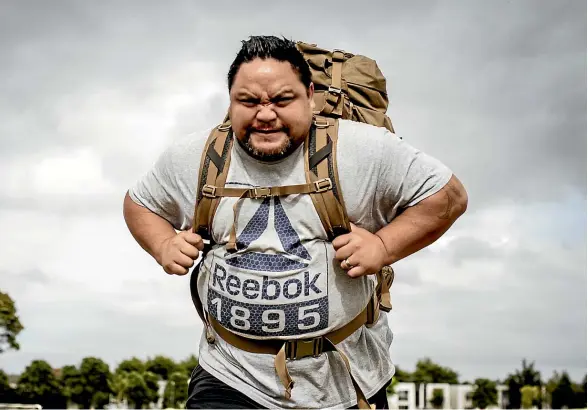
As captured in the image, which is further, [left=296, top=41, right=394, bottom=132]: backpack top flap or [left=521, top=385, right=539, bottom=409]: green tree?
[left=521, top=385, right=539, bottom=409]: green tree

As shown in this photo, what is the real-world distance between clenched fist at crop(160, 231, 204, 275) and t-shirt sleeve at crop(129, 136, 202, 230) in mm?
205

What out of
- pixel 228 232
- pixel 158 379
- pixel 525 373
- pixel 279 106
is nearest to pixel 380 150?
pixel 279 106

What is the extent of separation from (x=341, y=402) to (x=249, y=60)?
1.61 metres

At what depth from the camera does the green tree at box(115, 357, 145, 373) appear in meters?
58.6

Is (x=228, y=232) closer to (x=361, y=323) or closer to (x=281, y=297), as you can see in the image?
(x=281, y=297)

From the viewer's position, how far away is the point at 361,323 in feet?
12.8

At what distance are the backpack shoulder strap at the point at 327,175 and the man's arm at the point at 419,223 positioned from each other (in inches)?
8.8

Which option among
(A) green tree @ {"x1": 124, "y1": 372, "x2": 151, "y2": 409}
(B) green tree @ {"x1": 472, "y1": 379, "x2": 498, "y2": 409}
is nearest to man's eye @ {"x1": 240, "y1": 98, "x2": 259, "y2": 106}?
(A) green tree @ {"x1": 124, "y1": 372, "x2": 151, "y2": 409}

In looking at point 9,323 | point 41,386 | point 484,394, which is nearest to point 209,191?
point 9,323

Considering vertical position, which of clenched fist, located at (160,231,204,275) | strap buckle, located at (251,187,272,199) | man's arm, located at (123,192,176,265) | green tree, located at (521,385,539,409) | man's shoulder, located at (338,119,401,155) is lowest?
clenched fist, located at (160,231,204,275)

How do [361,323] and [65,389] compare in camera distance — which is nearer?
[361,323]

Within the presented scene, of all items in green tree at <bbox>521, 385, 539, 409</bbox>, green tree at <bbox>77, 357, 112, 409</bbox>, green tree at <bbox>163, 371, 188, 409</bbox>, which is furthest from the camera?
green tree at <bbox>521, 385, 539, 409</bbox>

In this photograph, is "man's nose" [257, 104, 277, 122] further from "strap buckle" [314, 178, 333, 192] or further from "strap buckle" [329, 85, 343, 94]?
"strap buckle" [329, 85, 343, 94]

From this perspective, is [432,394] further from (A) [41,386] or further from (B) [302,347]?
(B) [302,347]
